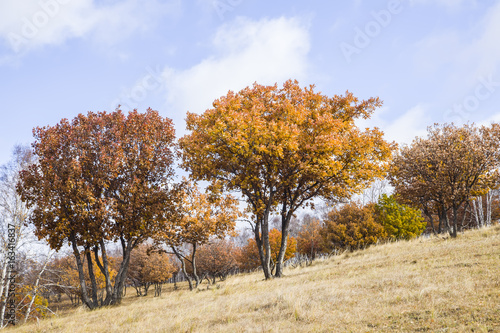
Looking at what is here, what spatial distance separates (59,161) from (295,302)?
12962 mm

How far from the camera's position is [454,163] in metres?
18.6

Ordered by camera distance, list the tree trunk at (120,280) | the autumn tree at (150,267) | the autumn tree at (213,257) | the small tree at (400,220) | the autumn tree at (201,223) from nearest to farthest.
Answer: the tree trunk at (120,280)
the autumn tree at (201,223)
the small tree at (400,220)
the autumn tree at (150,267)
the autumn tree at (213,257)

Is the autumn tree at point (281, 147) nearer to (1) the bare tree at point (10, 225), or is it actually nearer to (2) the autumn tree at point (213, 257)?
(1) the bare tree at point (10, 225)

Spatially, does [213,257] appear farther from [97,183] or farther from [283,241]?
[97,183]

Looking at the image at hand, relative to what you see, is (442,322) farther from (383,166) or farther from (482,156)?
(482,156)

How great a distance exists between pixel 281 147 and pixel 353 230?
24.8 m

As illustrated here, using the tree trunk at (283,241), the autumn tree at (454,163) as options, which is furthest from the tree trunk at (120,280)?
the autumn tree at (454,163)

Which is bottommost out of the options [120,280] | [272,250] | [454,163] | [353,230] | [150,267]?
[150,267]

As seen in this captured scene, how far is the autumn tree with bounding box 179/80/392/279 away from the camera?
1293 cm

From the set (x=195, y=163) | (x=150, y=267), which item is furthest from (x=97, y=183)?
(x=150, y=267)

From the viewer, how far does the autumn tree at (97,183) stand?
13.8 metres

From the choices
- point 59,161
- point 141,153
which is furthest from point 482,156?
point 59,161

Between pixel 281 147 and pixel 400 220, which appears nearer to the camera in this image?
pixel 281 147

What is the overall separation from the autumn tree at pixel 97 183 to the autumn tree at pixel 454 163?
16.7 meters
